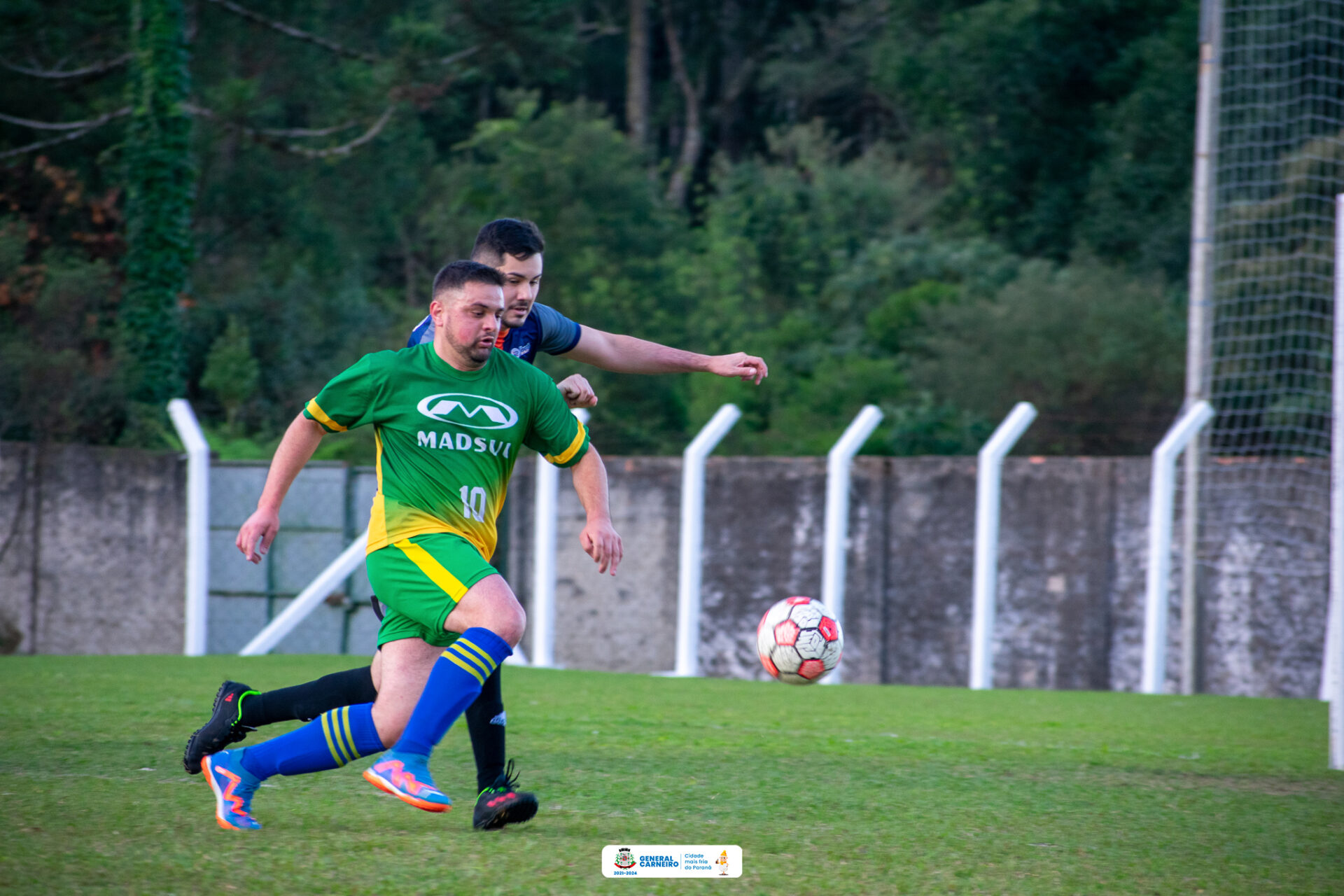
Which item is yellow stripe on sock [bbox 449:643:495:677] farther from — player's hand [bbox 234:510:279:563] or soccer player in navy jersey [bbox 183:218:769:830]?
player's hand [bbox 234:510:279:563]

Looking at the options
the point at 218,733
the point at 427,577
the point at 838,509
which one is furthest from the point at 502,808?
the point at 838,509

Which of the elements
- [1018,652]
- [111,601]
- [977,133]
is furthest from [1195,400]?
[977,133]

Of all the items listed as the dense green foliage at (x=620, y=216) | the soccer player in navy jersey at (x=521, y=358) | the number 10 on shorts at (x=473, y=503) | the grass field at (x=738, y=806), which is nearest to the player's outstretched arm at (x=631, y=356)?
the soccer player in navy jersey at (x=521, y=358)

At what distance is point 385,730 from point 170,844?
0.63m

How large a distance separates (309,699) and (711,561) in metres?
8.56

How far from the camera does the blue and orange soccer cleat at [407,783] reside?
3512 mm

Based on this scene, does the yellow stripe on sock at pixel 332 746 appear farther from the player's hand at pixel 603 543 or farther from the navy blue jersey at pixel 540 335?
the navy blue jersey at pixel 540 335

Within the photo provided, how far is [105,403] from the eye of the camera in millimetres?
15000

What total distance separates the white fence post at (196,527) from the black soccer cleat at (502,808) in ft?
24.5

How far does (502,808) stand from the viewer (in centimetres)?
371

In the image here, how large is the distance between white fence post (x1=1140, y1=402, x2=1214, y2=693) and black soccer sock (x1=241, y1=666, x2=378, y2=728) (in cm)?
711

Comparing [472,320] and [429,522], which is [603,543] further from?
[472,320]

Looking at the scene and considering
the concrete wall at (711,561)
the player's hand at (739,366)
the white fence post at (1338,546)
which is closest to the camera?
the player's hand at (739,366)

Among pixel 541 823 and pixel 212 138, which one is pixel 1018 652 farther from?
pixel 212 138
